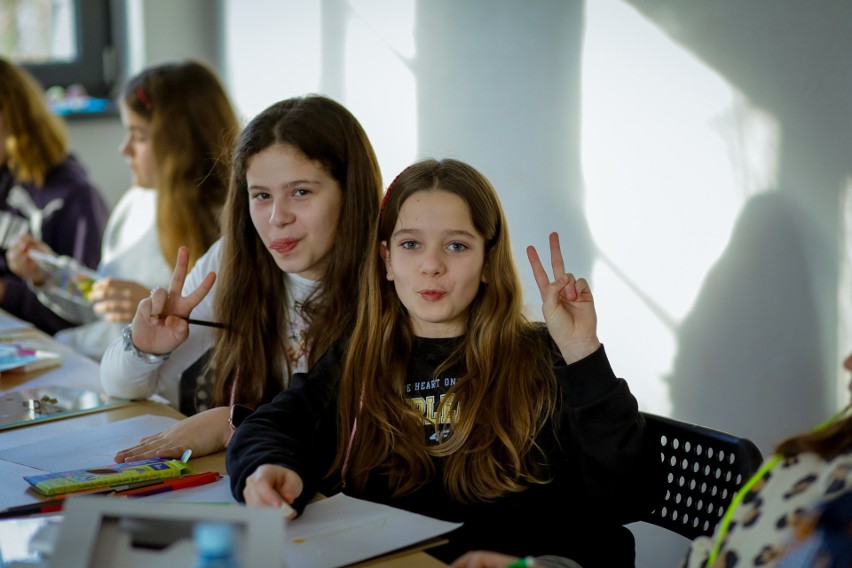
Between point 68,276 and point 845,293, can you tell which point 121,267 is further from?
point 845,293

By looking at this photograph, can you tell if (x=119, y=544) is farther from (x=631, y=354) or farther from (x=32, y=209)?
(x=32, y=209)

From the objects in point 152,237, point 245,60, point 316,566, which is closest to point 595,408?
point 316,566

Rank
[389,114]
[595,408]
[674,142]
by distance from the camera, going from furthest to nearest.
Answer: [389,114] < [674,142] < [595,408]

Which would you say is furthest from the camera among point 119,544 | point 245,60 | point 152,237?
point 245,60

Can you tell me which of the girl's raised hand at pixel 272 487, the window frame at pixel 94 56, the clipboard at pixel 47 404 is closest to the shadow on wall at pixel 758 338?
the girl's raised hand at pixel 272 487

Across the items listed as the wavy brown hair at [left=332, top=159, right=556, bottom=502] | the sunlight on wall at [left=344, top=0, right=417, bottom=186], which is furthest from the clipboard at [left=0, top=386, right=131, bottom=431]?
the sunlight on wall at [left=344, top=0, right=417, bottom=186]

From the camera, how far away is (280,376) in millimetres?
1644

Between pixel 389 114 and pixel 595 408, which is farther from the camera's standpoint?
pixel 389 114

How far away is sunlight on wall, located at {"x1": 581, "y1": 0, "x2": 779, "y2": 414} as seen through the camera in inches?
69.6

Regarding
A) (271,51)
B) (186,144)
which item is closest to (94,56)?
(271,51)

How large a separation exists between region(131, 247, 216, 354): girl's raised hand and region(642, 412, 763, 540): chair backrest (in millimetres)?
818

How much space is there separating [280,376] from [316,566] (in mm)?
658

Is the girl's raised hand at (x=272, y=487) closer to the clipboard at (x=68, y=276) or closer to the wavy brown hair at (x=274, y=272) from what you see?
the wavy brown hair at (x=274, y=272)

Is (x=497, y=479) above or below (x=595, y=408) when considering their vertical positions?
below
